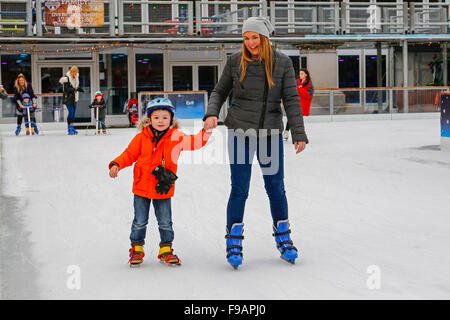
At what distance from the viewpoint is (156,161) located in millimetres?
4797

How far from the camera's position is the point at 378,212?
276 inches

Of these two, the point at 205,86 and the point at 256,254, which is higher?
the point at 205,86

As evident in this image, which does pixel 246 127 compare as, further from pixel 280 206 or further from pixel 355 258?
pixel 355 258

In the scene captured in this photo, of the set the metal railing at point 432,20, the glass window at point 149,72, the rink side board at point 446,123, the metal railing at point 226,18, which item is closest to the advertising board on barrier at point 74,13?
the metal railing at point 226,18

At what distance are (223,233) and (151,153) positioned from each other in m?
1.50

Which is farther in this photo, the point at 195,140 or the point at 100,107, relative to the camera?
the point at 100,107

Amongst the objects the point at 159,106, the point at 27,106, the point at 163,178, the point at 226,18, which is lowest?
the point at 163,178

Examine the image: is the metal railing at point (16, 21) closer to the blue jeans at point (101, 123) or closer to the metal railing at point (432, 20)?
the blue jeans at point (101, 123)

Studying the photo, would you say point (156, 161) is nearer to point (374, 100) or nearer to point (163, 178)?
point (163, 178)

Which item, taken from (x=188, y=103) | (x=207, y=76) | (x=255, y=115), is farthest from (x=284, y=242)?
(x=207, y=76)

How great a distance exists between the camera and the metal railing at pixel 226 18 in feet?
81.3

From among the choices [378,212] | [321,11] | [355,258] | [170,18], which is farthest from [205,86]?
[355,258]

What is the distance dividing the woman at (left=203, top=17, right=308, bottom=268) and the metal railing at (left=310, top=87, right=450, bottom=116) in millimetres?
20298

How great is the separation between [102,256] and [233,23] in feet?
70.3
